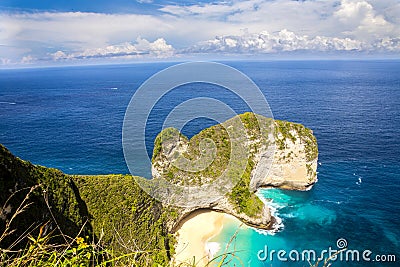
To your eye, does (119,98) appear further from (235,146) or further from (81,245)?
(81,245)

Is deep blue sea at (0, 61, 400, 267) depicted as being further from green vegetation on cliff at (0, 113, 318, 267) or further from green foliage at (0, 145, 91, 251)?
green foliage at (0, 145, 91, 251)

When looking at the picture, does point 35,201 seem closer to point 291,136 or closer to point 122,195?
point 122,195

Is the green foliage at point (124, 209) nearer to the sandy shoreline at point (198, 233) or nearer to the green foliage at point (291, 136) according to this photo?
the sandy shoreline at point (198, 233)

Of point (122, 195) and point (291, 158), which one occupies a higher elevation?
point (122, 195)

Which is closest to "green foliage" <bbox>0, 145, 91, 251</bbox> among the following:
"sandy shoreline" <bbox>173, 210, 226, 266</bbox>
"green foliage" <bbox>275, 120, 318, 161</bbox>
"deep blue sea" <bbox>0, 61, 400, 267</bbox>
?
"sandy shoreline" <bbox>173, 210, 226, 266</bbox>

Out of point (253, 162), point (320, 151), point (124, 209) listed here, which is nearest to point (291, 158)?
point (253, 162)

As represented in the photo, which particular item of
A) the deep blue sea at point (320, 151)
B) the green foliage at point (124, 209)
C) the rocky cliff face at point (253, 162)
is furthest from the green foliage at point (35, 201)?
the deep blue sea at point (320, 151)
